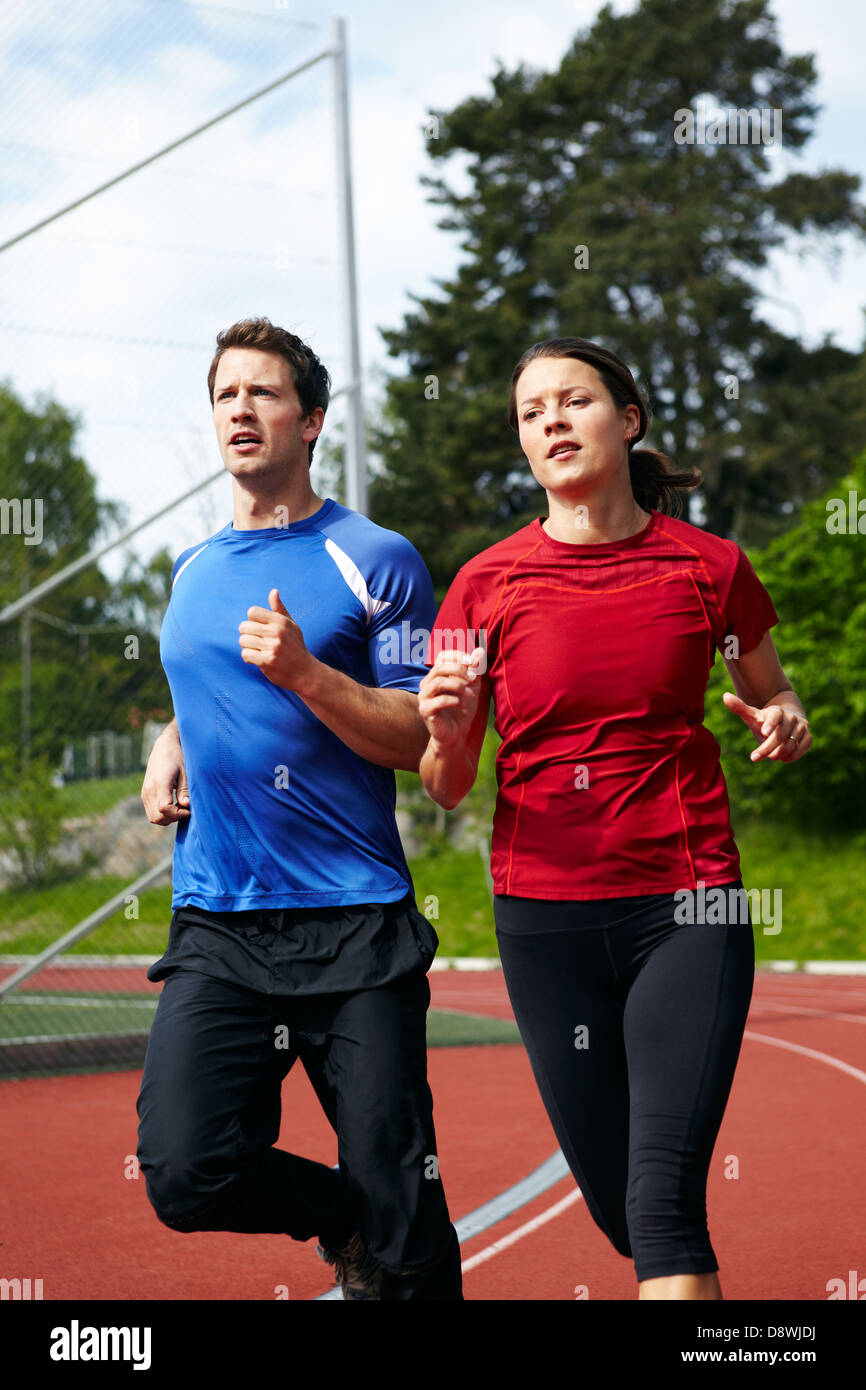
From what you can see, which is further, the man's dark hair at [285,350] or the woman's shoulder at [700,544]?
the man's dark hair at [285,350]

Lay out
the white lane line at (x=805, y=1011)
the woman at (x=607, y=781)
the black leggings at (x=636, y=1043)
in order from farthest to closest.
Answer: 1. the white lane line at (x=805, y=1011)
2. the woman at (x=607, y=781)
3. the black leggings at (x=636, y=1043)

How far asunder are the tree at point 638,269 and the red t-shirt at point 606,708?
100ft

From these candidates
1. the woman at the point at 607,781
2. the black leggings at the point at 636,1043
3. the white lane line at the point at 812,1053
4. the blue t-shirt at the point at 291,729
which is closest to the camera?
the black leggings at the point at 636,1043

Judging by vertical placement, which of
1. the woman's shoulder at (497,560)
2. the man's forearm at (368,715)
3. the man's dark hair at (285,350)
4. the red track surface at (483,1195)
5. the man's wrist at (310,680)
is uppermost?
the man's dark hair at (285,350)

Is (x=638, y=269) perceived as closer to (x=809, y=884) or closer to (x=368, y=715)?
(x=809, y=884)

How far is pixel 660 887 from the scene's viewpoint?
10.0 ft

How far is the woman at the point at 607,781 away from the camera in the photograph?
2990 mm

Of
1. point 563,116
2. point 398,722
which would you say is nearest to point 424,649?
point 398,722

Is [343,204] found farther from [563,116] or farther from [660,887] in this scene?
[563,116]

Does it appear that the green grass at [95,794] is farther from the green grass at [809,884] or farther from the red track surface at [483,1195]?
the green grass at [809,884]

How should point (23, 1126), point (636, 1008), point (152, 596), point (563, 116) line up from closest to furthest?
1. point (636, 1008)
2. point (23, 1126)
3. point (152, 596)
4. point (563, 116)

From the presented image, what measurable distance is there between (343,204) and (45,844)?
418 cm

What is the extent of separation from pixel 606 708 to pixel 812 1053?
9254 millimetres

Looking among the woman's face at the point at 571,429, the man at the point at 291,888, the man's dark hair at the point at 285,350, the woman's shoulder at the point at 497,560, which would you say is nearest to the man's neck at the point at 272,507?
the man at the point at 291,888
